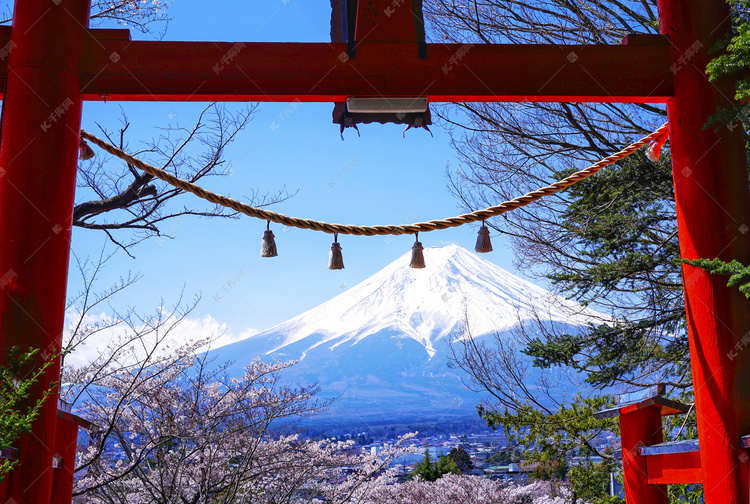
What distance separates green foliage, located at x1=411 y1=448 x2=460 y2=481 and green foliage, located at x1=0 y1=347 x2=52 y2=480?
8.52m

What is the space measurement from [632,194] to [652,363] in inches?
68.7

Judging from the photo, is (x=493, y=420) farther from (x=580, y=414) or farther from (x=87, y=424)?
(x=87, y=424)

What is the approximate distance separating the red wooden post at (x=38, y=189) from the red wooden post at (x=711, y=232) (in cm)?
254

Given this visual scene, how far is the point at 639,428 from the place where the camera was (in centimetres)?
277

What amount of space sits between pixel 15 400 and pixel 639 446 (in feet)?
7.95

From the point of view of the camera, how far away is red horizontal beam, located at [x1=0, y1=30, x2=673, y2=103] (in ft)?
8.79

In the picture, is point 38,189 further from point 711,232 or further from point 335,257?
point 711,232

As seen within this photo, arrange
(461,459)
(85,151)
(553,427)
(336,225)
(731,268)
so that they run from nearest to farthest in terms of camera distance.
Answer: (731,268)
(336,225)
(85,151)
(553,427)
(461,459)

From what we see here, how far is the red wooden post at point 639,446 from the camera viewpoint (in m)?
2.75

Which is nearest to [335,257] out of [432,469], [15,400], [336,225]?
[336,225]

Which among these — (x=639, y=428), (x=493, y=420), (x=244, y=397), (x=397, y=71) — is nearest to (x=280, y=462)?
(x=244, y=397)

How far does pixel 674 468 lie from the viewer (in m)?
2.65

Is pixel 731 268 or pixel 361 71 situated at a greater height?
pixel 361 71

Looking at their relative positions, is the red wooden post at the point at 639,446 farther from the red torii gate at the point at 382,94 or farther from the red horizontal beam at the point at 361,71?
the red horizontal beam at the point at 361,71
